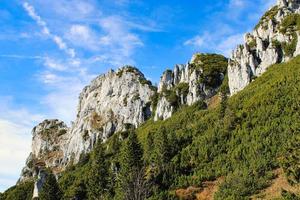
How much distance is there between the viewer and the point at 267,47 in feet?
561

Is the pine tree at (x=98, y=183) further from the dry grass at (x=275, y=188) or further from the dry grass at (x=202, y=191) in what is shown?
the dry grass at (x=275, y=188)

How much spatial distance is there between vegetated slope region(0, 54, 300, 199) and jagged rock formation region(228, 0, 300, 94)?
928 cm

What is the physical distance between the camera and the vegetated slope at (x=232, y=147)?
3632 inches

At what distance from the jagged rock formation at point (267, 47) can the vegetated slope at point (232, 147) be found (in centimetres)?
928

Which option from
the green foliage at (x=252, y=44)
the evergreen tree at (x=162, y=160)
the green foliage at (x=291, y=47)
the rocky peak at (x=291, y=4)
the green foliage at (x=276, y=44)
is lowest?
the evergreen tree at (x=162, y=160)

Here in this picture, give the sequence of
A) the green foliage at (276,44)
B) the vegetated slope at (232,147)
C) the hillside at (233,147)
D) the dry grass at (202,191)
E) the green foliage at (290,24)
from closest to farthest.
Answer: the hillside at (233,147)
the vegetated slope at (232,147)
the dry grass at (202,191)
the green foliage at (276,44)
the green foliage at (290,24)

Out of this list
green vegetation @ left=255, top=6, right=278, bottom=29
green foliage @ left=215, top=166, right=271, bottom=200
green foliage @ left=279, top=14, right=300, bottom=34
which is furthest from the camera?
green vegetation @ left=255, top=6, right=278, bottom=29

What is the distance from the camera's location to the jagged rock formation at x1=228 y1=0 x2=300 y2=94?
16338 centimetres

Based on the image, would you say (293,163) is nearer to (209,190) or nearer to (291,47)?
(209,190)

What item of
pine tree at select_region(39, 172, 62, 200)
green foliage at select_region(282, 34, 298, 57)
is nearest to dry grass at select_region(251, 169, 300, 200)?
pine tree at select_region(39, 172, 62, 200)

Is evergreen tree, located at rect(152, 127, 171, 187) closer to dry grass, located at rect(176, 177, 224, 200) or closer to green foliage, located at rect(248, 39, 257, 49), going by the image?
dry grass, located at rect(176, 177, 224, 200)

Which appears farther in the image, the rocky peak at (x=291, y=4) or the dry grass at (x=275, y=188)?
the rocky peak at (x=291, y=4)

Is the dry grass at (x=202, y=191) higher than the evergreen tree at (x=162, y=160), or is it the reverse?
the evergreen tree at (x=162, y=160)

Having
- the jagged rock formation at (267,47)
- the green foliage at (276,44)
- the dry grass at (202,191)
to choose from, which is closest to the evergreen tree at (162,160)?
the dry grass at (202,191)
